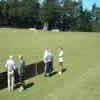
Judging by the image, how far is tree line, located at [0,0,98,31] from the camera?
216 ft

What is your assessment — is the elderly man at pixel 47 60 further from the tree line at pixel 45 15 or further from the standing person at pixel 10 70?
the tree line at pixel 45 15

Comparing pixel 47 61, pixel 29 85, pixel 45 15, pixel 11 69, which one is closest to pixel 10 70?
pixel 11 69

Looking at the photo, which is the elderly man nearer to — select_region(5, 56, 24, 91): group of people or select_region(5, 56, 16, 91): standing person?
select_region(5, 56, 24, 91): group of people

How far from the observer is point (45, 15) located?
220 feet

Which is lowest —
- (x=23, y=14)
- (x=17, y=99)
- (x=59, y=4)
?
(x=17, y=99)

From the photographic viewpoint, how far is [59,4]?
2931 inches

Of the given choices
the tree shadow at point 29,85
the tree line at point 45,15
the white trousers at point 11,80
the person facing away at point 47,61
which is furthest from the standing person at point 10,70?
the tree line at point 45,15

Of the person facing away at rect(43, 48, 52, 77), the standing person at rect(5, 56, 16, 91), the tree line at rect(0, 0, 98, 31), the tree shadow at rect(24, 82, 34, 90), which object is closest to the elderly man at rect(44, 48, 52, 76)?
the person facing away at rect(43, 48, 52, 77)

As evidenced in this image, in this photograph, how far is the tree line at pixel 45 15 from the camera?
2596 inches

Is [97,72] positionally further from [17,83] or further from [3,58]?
[3,58]

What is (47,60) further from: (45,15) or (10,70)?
(45,15)

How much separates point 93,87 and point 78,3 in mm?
72543


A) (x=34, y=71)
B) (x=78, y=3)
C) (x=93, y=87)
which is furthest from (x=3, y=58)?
(x=78, y=3)

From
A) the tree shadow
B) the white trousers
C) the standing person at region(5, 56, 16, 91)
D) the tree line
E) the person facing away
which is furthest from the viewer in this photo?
the tree line
